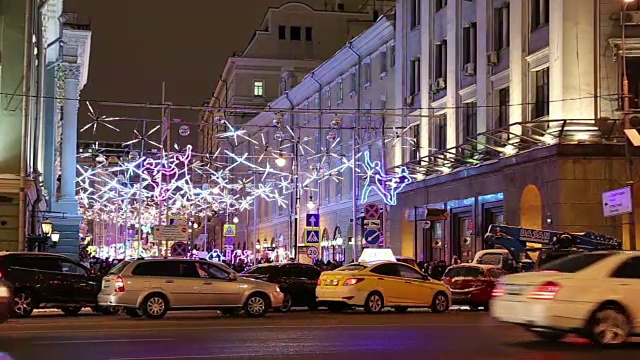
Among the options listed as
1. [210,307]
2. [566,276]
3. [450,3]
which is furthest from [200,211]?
[566,276]

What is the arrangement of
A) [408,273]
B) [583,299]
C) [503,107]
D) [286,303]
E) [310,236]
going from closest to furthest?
[583,299] → [408,273] → [286,303] → [310,236] → [503,107]

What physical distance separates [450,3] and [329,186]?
76.5 ft

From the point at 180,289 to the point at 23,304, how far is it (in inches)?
168

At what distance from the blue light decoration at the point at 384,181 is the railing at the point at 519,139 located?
12.0 feet

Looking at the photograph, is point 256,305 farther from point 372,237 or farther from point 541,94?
point 541,94

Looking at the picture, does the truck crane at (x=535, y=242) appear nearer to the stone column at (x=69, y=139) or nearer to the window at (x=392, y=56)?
the window at (x=392, y=56)

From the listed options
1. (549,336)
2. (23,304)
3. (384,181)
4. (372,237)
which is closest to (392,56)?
(384,181)

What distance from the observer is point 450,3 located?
4281 cm

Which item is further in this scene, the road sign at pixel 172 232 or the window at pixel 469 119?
the window at pixel 469 119

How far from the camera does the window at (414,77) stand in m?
47.2

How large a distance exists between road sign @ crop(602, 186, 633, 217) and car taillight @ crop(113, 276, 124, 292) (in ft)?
46.7

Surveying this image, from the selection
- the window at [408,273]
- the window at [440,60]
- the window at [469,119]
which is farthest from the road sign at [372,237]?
the window at [440,60]

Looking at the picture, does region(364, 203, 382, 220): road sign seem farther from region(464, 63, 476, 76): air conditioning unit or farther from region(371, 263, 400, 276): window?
region(464, 63, 476, 76): air conditioning unit

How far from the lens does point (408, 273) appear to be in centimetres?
2645
